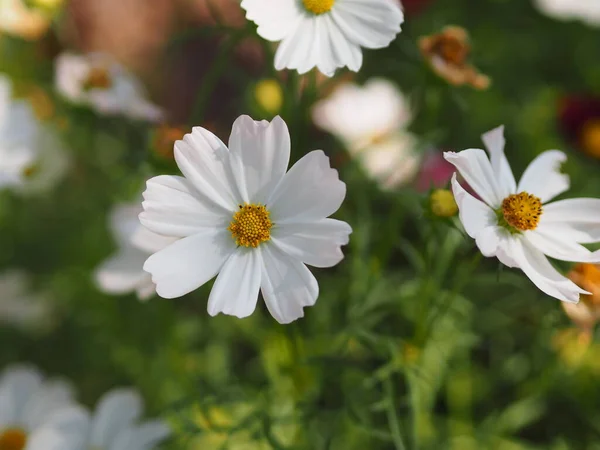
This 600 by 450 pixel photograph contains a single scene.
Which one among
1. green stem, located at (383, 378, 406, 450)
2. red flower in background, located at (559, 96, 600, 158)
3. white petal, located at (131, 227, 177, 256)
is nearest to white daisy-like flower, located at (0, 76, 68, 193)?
white petal, located at (131, 227, 177, 256)

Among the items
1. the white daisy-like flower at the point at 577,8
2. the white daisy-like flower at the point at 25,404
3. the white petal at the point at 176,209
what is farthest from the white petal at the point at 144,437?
the white daisy-like flower at the point at 577,8

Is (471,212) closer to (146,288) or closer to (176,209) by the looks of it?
(176,209)

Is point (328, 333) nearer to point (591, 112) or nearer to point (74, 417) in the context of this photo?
point (74, 417)

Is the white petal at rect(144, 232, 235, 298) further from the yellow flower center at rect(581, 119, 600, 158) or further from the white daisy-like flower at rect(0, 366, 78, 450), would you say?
the yellow flower center at rect(581, 119, 600, 158)

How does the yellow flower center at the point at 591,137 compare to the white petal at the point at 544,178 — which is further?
the yellow flower center at the point at 591,137

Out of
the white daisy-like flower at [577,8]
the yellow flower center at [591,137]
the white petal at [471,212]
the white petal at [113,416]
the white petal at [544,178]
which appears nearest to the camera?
the white petal at [471,212]

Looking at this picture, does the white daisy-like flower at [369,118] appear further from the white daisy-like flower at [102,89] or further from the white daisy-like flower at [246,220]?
the white daisy-like flower at [246,220]
